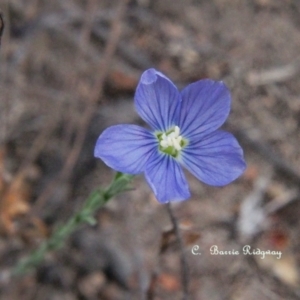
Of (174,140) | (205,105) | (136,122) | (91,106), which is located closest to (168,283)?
(136,122)

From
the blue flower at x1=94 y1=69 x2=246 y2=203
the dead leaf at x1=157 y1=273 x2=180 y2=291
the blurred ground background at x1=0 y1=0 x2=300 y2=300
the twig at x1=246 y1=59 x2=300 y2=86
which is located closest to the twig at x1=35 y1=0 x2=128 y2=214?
the blurred ground background at x1=0 y1=0 x2=300 y2=300

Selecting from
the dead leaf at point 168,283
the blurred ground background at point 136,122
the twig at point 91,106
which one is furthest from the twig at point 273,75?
the dead leaf at point 168,283

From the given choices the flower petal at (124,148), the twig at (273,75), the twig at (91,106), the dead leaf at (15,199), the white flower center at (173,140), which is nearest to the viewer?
the flower petal at (124,148)

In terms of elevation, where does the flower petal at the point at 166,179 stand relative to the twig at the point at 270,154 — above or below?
below

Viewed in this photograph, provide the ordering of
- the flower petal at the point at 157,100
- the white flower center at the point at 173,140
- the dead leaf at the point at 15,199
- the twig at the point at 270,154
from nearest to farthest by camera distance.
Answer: the flower petal at the point at 157,100
the white flower center at the point at 173,140
the dead leaf at the point at 15,199
the twig at the point at 270,154

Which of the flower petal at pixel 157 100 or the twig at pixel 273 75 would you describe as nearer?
the flower petal at pixel 157 100

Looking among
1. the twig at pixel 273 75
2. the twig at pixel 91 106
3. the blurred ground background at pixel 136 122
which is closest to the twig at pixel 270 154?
the blurred ground background at pixel 136 122

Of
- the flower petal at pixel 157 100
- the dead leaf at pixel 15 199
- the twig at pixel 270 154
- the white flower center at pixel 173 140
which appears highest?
the twig at pixel 270 154

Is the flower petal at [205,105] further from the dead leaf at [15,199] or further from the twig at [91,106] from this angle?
the dead leaf at [15,199]

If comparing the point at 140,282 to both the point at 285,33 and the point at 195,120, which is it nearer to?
the point at 195,120
